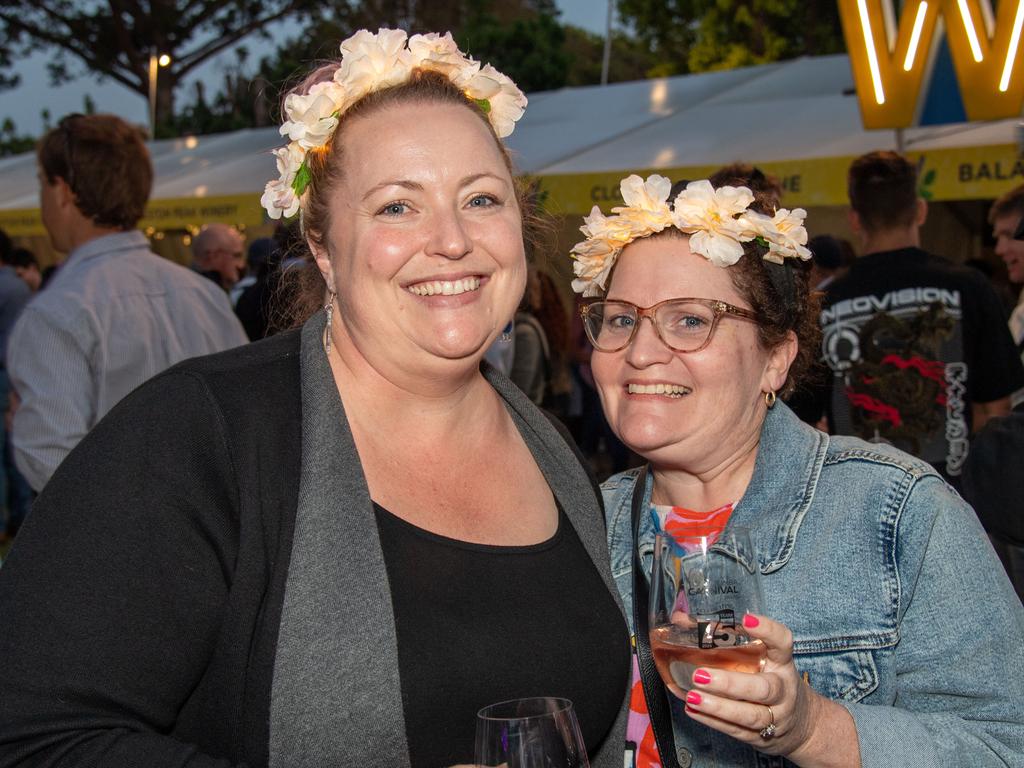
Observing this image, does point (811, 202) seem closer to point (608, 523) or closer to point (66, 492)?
point (608, 523)

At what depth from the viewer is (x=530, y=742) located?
4.84 ft

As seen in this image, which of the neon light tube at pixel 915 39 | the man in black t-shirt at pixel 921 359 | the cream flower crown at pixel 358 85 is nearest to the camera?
the cream flower crown at pixel 358 85

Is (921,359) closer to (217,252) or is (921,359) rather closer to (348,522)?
(348,522)

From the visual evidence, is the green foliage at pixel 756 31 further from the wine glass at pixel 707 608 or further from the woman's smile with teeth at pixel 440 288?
the wine glass at pixel 707 608

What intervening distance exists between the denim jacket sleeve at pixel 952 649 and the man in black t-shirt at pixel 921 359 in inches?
107

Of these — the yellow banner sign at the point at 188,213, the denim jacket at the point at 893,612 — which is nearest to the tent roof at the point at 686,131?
the yellow banner sign at the point at 188,213

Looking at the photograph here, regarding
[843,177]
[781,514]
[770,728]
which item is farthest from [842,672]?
[843,177]

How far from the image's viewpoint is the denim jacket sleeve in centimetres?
188

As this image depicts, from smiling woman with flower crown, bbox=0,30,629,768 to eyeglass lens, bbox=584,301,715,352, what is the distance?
0.77 ft

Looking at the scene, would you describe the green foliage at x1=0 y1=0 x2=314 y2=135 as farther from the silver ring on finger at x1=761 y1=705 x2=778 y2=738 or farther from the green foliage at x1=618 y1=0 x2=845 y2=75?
the silver ring on finger at x1=761 y1=705 x2=778 y2=738

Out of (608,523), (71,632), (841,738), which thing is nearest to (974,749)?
(841,738)

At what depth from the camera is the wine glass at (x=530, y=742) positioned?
1.47 m

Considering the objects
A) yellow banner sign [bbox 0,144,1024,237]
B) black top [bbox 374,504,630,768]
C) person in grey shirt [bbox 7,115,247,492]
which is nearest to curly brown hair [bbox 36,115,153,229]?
person in grey shirt [bbox 7,115,247,492]

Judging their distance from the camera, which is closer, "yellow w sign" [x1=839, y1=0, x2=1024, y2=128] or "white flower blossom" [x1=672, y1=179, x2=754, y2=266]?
"white flower blossom" [x1=672, y1=179, x2=754, y2=266]
